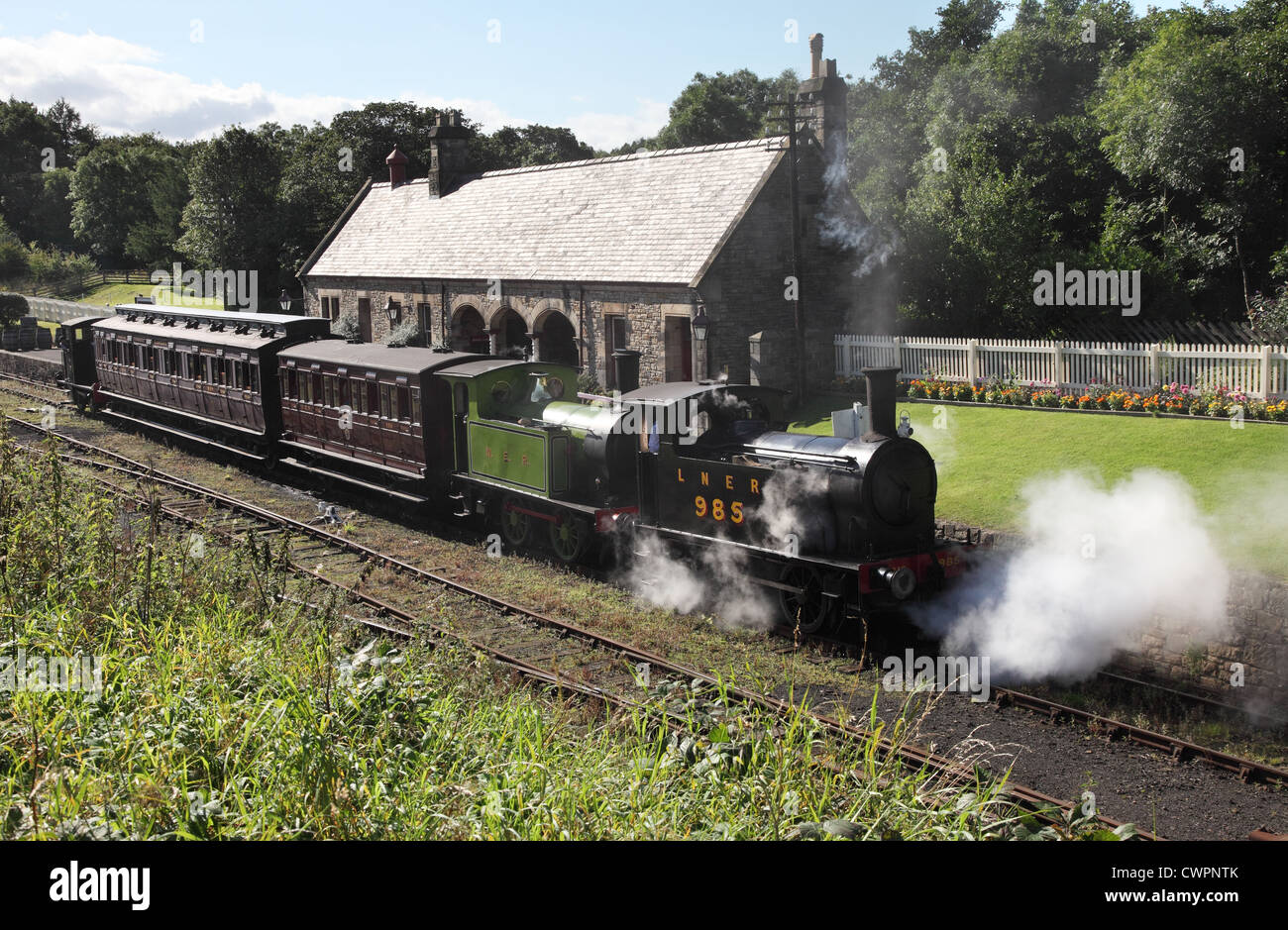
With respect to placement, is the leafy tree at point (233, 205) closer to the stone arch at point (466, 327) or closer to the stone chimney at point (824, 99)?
the stone arch at point (466, 327)

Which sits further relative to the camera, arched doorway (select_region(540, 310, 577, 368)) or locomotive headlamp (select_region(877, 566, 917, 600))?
arched doorway (select_region(540, 310, 577, 368))

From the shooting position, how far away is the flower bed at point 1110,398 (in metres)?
19.0

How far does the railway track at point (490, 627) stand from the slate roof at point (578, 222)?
11.6 m

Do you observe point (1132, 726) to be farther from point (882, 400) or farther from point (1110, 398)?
point (1110, 398)

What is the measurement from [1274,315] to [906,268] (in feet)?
28.4

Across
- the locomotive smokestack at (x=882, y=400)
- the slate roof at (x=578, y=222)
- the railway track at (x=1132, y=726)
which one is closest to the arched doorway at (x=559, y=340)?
the slate roof at (x=578, y=222)

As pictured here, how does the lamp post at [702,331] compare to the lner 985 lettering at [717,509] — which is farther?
the lamp post at [702,331]

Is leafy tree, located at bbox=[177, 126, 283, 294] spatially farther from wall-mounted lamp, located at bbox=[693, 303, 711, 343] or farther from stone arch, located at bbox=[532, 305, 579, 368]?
wall-mounted lamp, located at bbox=[693, 303, 711, 343]

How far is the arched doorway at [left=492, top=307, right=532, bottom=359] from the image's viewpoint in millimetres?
30469

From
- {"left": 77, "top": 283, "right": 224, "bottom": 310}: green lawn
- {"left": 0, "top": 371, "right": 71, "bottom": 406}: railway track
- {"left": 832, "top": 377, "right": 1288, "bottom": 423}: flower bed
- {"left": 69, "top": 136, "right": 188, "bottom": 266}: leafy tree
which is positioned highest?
{"left": 69, "top": 136, "right": 188, "bottom": 266}: leafy tree

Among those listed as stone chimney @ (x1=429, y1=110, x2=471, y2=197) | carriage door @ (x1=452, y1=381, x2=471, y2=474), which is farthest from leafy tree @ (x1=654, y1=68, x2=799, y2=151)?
carriage door @ (x1=452, y1=381, x2=471, y2=474)

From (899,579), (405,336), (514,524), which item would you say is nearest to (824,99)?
(405,336)

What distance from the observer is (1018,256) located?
2834 cm

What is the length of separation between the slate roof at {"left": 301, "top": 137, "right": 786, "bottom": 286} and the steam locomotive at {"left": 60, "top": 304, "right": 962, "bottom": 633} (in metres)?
8.16
